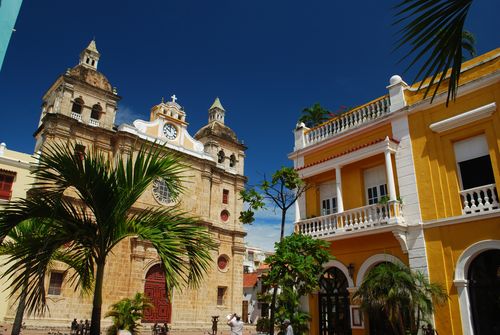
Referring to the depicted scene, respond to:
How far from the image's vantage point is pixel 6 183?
64.7ft

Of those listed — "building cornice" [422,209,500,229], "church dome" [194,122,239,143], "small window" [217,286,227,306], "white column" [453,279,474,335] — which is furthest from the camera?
"church dome" [194,122,239,143]

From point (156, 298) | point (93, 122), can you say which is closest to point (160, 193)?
point (93, 122)

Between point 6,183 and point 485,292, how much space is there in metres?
20.5

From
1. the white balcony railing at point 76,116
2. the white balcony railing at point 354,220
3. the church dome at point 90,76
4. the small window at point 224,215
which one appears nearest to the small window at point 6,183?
the white balcony railing at point 76,116

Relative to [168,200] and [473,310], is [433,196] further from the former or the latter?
[168,200]

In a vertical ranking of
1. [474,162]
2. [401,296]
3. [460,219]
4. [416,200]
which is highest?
[474,162]

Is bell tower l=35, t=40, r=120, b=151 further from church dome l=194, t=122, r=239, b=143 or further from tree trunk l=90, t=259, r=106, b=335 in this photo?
tree trunk l=90, t=259, r=106, b=335

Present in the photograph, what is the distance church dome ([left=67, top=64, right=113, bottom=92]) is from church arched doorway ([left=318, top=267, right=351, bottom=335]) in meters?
18.9

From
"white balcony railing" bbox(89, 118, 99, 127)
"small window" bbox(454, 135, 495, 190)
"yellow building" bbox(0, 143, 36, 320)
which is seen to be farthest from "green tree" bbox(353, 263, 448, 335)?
"white balcony railing" bbox(89, 118, 99, 127)

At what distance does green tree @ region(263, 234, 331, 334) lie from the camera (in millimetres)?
9102

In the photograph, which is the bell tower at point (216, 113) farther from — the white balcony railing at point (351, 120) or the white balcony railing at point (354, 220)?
the white balcony railing at point (354, 220)

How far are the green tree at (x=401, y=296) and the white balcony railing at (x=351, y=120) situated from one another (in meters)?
5.03

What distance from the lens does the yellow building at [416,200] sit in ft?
29.5

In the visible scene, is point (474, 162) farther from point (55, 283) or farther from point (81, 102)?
point (81, 102)
